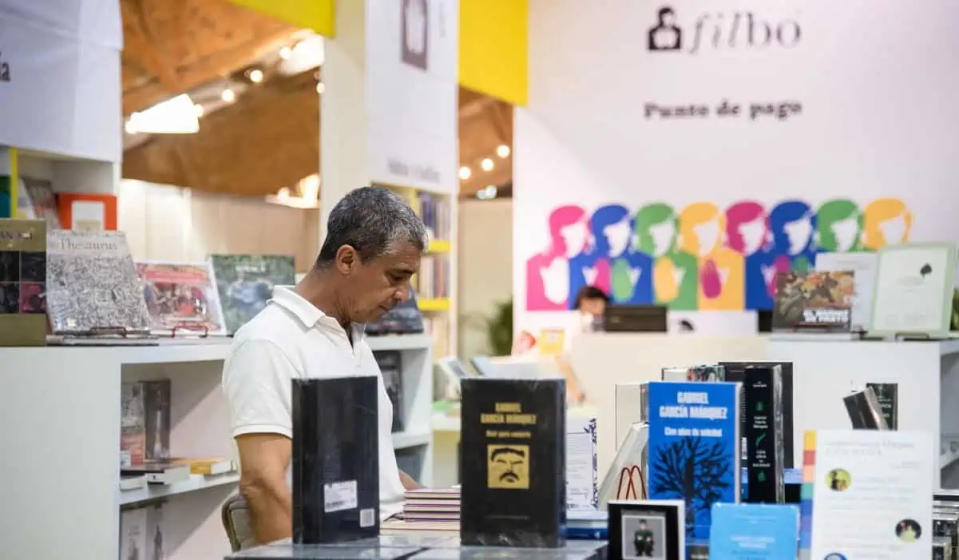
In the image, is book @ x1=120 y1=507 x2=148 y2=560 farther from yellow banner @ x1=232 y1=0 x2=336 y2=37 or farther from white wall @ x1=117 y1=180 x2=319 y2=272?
white wall @ x1=117 y1=180 x2=319 y2=272

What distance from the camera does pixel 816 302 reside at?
5.99 metres

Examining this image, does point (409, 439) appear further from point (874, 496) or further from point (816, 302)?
point (874, 496)

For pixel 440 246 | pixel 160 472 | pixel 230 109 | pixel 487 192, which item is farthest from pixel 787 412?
pixel 487 192

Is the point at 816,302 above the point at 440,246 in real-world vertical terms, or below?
below

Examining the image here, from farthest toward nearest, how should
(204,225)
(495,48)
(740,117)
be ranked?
(740,117), (204,225), (495,48)

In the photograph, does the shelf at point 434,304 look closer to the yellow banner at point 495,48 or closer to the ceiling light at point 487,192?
the yellow banner at point 495,48

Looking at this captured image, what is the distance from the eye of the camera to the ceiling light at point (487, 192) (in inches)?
609

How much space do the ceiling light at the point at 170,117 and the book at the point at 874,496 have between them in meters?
7.75

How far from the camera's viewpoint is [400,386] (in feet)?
20.9

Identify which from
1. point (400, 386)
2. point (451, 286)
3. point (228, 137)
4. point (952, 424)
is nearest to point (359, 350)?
point (400, 386)

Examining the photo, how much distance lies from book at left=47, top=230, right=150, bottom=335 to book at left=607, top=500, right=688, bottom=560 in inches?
93.7

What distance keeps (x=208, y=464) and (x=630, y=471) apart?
2.17 meters

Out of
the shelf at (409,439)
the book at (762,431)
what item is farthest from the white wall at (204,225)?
the book at (762,431)

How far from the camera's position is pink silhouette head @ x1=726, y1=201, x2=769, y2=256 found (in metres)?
11.2
